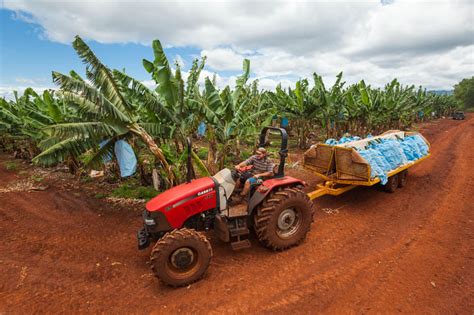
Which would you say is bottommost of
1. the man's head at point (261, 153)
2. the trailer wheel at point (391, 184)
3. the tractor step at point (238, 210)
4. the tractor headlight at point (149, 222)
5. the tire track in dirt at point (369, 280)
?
the tire track in dirt at point (369, 280)

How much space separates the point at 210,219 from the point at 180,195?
708 millimetres

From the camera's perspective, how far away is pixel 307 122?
1394 cm

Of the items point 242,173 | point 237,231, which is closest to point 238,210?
point 237,231

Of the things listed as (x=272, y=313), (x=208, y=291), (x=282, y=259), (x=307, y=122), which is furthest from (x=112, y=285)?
(x=307, y=122)

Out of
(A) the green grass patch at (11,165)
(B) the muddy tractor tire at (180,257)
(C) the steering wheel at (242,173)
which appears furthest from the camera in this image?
(A) the green grass patch at (11,165)

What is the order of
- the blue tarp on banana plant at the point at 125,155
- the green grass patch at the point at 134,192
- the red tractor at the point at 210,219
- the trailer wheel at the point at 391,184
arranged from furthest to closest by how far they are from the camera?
the green grass patch at the point at 134,192 < the trailer wheel at the point at 391,184 < the blue tarp on banana plant at the point at 125,155 < the red tractor at the point at 210,219

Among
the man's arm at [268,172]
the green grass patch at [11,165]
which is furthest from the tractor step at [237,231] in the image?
the green grass patch at [11,165]

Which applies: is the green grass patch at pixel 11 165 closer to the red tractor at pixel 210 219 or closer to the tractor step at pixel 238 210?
the red tractor at pixel 210 219

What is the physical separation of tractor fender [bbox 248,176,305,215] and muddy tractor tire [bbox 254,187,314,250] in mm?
117

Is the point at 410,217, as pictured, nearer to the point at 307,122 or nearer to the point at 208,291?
the point at 208,291

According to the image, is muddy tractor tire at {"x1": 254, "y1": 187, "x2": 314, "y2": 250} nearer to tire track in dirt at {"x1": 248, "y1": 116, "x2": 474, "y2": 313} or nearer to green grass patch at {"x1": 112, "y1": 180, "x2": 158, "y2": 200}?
tire track in dirt at {"x1": 248, "y1": 116, "x2": 474, "y2": 313}

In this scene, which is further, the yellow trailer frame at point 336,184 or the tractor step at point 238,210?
the yellow trailer frame at point 336,184

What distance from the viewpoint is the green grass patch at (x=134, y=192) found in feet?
23.3

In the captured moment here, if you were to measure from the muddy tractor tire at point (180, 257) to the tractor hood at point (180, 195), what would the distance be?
0.42 metres
